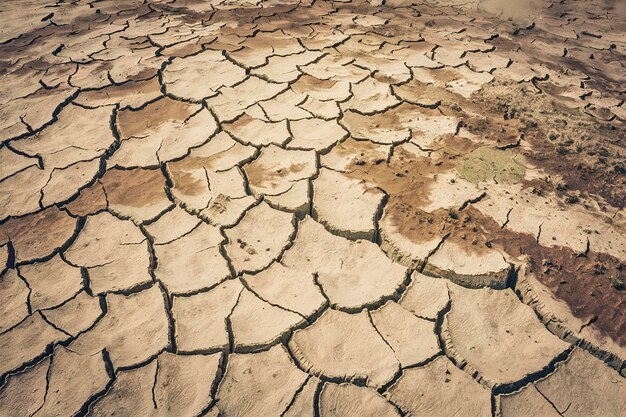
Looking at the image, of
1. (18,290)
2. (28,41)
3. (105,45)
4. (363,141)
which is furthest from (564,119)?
(28,41)

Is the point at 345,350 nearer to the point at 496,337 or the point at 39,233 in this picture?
the point at 496,337

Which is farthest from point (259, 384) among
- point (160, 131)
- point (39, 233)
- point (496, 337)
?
point (160, 131)

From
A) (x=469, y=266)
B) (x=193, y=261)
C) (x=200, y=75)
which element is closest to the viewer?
(x=469, y=266)

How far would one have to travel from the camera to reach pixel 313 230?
2027 millimetres

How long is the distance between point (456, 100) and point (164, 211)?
2091mm

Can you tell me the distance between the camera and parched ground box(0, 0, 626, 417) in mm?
1485

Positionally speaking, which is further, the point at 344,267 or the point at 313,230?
the point at 313,230

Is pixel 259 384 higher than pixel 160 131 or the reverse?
the reverse

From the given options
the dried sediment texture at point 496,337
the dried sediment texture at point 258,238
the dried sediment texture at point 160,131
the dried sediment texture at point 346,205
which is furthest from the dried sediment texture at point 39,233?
the dried sediment texture at point 496,337

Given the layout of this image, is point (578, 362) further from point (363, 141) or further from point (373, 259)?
point (363, 141)

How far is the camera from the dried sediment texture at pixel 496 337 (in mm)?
1490

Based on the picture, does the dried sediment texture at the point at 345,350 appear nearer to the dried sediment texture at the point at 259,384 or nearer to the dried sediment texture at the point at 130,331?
the dried sediment texture at the point at 259,384

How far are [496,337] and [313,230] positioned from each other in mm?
938

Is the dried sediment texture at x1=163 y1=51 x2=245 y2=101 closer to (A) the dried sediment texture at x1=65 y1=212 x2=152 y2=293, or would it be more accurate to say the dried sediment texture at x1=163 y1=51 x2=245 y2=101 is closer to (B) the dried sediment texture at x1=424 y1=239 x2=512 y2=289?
(A) the dried sediment texture at x1=65 y1=212 x2=152 y2=293
